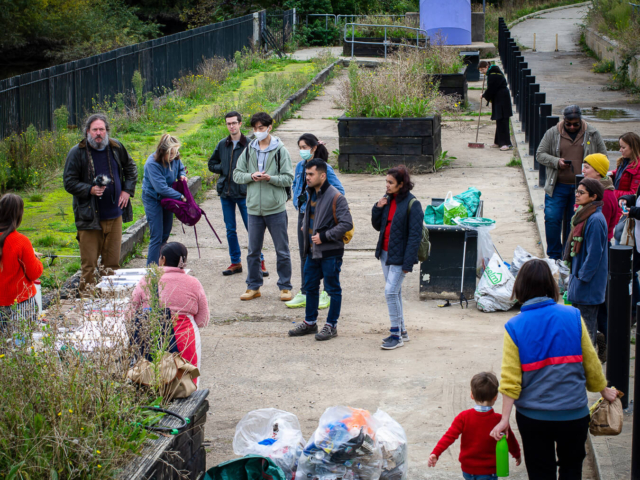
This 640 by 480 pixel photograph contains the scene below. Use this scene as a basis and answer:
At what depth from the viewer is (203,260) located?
9.32 m

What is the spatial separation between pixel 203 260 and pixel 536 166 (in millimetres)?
6548

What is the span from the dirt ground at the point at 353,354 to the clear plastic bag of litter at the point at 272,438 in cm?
43

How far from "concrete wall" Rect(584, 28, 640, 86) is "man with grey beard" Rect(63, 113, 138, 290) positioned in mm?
17725

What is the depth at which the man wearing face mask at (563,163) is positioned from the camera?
8141 mm

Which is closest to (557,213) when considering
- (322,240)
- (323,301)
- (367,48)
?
(323,301)

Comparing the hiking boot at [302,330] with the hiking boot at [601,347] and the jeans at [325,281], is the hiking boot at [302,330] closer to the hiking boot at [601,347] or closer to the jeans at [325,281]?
the jeans at [325,281]

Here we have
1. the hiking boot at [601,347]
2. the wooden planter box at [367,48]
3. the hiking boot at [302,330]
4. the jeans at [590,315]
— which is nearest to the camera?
the jeans at [590,315]

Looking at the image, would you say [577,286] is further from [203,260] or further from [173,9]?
[173,9]

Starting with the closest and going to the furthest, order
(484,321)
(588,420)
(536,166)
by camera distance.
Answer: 1. (588,420)
2. (484,321)
3. (536,166)

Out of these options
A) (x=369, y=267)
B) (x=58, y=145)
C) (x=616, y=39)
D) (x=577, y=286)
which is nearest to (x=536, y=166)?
(x=369, y=267)

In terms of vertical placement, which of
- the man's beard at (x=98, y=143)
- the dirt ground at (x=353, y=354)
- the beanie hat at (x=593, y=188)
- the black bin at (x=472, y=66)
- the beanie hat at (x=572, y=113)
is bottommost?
the dirt ground at (x=353, y=354)

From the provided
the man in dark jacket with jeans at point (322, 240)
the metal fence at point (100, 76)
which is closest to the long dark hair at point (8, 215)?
the man in dark jacket with jeans at point (322, 240)

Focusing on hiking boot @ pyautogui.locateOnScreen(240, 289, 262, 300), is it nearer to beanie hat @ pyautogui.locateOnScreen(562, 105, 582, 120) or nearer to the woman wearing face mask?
the woman wearing face mask

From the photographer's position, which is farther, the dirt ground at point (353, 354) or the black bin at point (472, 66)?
the black bin at point (472, 66)
